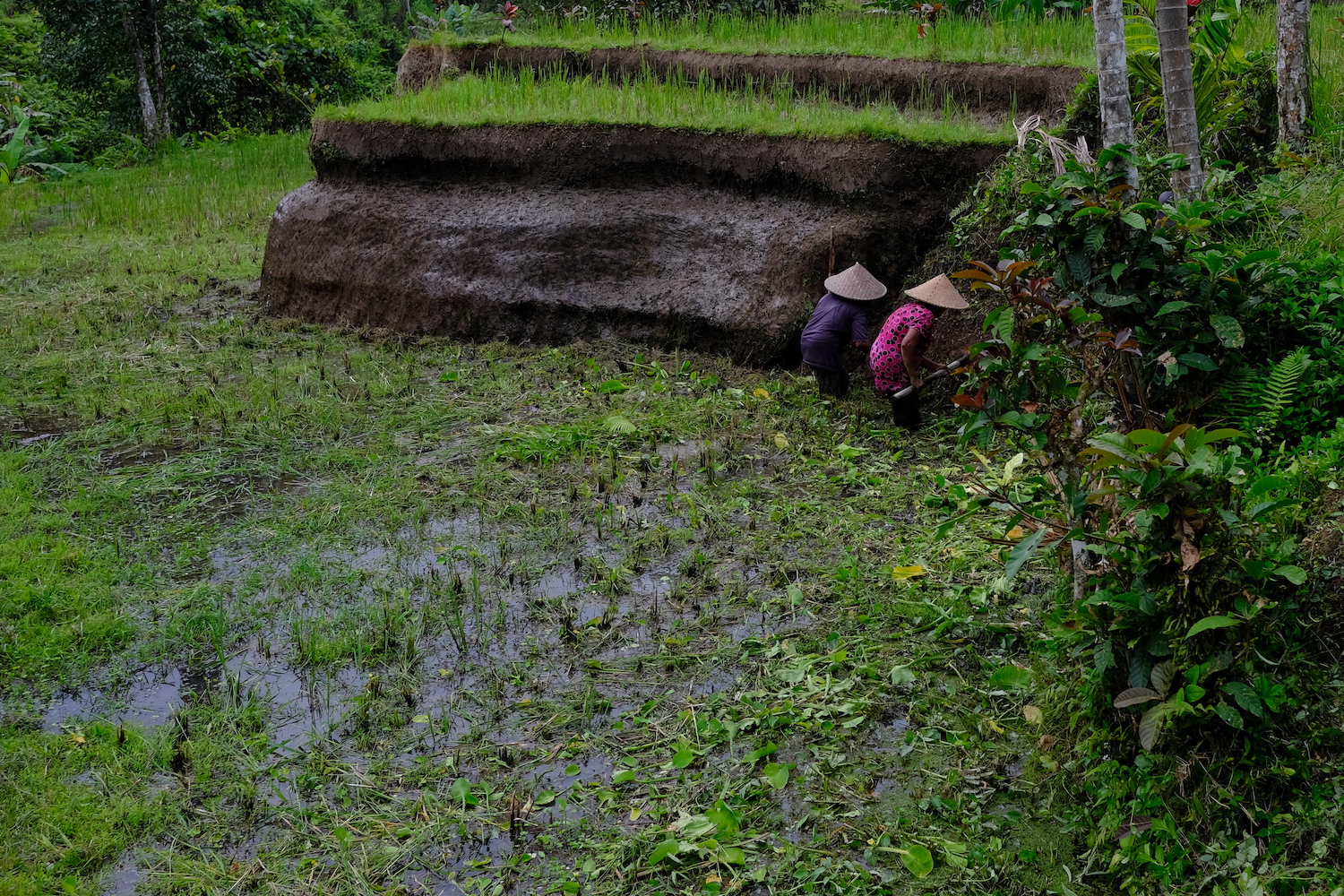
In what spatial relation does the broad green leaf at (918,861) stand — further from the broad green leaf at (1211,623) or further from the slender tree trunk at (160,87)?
the slender tree trunk at (160,87)

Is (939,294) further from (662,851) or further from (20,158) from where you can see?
(20,158)

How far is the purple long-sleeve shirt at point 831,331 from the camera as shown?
7.01 meters

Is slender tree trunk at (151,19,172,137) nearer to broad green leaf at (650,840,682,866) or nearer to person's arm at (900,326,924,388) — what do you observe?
person's arm at (900,326,924,388)

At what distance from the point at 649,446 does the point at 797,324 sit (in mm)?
1694

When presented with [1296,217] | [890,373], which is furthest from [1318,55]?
[890,373]

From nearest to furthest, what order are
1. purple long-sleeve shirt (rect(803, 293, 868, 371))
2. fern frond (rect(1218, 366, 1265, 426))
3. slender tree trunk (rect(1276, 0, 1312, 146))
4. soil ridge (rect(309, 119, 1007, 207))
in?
fern frond (rect(1218, 366, 1265, 426)) < slender tree trunk (rect(1276, 0, 1312, 146)) < purple long-sleeve shirt (rect(803, 293, 868, 371)) < soil ridge (rect(309, 119, 1007, 207))

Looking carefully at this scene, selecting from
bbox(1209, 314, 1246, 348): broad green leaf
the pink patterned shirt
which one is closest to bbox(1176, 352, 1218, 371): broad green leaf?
bbox(1209, 314, 1246, 348): broad green leaf

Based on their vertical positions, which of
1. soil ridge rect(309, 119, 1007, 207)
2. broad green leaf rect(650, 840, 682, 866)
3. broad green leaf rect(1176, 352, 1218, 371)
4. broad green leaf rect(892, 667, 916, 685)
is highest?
soil ridge rect(309, 119, 1007, 207)

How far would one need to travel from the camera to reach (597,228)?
8.64 metres

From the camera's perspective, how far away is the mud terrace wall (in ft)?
25.0

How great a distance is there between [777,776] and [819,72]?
320 inches

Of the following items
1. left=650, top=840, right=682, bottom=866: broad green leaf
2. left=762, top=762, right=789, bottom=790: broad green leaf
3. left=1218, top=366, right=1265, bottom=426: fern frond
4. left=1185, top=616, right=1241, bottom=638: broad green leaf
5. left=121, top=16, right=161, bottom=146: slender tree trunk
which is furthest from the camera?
A: left=121, top=16, right=161, bottom=146: slender tree trunk

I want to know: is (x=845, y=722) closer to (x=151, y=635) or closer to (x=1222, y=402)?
(x=1222, y=402)

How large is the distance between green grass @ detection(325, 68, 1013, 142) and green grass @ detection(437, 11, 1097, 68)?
92cm
